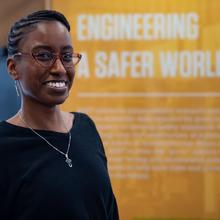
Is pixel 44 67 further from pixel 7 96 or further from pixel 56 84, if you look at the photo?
pixel 7 96

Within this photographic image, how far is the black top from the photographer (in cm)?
116

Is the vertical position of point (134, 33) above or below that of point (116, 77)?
above

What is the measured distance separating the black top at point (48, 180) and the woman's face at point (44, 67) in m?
0.12

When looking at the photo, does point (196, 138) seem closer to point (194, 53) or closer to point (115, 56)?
point (194, 53)

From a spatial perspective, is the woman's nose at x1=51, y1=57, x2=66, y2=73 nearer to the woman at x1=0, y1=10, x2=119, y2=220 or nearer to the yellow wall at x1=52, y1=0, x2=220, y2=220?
the woman at x1=0, y1=10, x2=119, y2=220

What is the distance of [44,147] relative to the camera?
4.09 ft

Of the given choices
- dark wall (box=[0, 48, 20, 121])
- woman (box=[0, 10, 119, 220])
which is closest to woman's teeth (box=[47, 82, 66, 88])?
woman (box=[0, 10, 119, 220])

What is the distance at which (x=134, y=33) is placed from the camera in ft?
8.95

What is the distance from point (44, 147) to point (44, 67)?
0.74 ft

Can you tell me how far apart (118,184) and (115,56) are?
0.79 meters

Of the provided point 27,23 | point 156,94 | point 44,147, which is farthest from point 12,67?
point 156,94

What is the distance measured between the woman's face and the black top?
0.39 ft

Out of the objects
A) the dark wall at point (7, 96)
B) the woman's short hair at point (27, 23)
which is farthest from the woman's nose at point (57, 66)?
the dark wall at point (7, 96)

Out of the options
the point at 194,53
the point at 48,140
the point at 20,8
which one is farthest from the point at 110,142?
the point at 48,140
